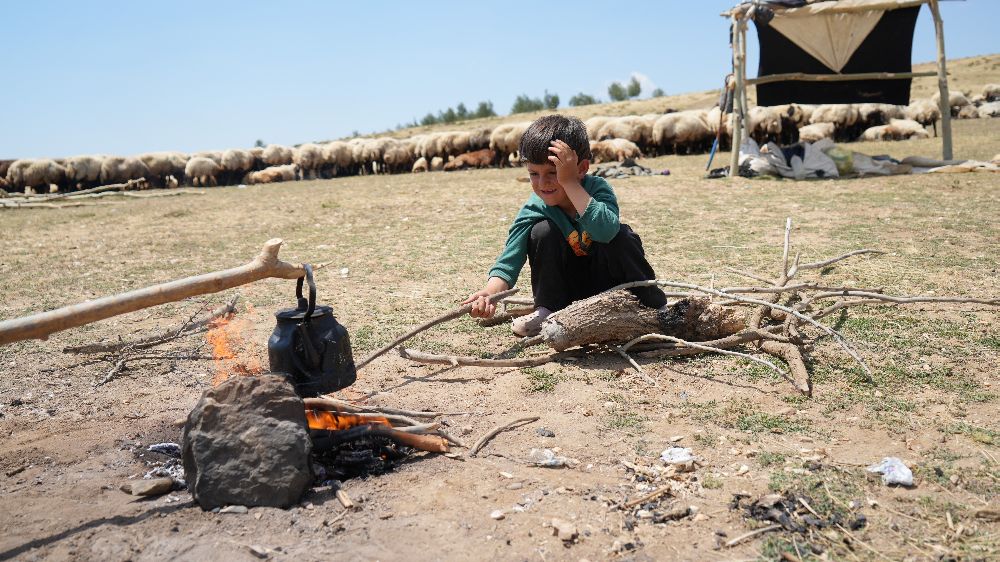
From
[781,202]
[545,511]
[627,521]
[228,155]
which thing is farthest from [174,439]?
[228,155]

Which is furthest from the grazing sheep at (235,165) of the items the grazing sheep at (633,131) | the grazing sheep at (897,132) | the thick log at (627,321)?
the thick log at (627,321)

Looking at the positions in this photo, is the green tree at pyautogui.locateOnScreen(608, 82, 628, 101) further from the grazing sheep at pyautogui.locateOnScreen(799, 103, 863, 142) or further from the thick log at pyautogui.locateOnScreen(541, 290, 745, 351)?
the thick log at pyautogui.locateOnScreen(541, 290, 745, 351)

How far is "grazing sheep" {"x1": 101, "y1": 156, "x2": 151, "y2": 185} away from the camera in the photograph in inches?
1103

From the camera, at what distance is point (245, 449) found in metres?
2.35

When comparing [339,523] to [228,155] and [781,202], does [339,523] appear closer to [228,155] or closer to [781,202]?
[781,202]

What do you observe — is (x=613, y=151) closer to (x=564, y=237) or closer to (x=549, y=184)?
(x=564, y=237)

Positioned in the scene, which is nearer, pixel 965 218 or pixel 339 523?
pixel 339 523

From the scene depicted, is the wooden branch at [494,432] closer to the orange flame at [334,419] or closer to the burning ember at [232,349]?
the orange flame at [334,419]

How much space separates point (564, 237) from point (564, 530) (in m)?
1.92

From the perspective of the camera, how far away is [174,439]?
2.94 meters

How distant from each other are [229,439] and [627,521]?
49.9 inches

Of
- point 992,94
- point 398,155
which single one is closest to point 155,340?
point 398,155

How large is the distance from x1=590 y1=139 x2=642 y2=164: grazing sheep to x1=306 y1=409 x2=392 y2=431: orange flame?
19016mm

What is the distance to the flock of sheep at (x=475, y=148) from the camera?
74.7 feet
